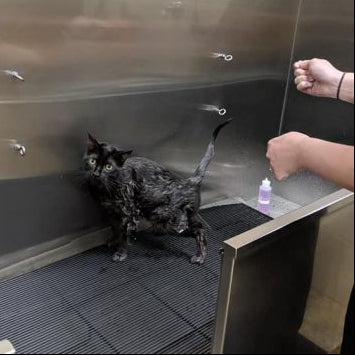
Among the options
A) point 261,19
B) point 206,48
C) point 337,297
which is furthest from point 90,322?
point 261,19

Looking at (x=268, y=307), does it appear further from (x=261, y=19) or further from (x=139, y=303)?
(x=261, y=19)

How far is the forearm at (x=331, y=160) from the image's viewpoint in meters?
0.85

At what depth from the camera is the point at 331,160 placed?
2.86 ft

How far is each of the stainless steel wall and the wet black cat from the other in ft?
0.36

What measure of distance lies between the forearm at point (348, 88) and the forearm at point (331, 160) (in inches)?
6.6

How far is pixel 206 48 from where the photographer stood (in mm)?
1747

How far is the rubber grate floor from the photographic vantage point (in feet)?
4.09

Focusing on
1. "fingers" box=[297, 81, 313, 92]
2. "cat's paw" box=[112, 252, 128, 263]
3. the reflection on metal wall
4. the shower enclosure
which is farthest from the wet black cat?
"fingers" box=[297, 81, 313, 92]

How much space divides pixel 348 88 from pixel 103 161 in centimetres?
75

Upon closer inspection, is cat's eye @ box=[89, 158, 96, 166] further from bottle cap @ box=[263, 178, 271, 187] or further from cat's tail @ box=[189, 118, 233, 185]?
bottle cap @ box=[263, 178, 271, 187]

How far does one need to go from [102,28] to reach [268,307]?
959 millimetres

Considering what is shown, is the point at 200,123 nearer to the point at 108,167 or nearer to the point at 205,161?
the point at 205,161

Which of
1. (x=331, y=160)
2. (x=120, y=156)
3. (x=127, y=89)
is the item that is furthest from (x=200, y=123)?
(x=331, y=160)

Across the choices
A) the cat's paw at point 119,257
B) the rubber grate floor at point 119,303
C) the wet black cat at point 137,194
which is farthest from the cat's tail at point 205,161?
the cat's paw at point 119,257
